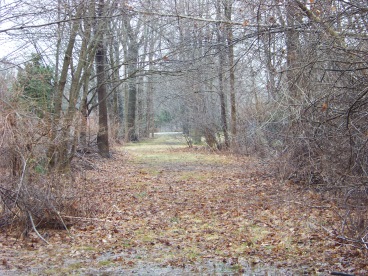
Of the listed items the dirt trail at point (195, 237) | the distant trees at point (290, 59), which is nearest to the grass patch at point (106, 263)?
the dirt trail at point (195, 237)

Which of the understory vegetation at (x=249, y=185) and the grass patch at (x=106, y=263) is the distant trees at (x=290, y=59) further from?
the grass patch at (x=106, y=263)

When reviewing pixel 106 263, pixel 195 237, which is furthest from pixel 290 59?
pixel 106 263

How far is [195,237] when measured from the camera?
24.9ft

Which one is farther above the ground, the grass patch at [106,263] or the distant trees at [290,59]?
the distant trees at [290,59]

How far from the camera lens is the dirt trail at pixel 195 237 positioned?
6160 millimetres

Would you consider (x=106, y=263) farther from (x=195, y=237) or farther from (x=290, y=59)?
(x=290, y=59)

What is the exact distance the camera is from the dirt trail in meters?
6.16

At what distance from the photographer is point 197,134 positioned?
1110 inches

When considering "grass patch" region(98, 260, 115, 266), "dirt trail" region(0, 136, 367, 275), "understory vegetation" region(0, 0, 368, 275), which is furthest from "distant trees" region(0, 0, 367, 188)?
"grass patch" region(98, 260, 115, 266)

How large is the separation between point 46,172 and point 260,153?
28.6 ft

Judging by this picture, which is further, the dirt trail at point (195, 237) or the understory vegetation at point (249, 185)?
the understory vegetation at point (249, 185)

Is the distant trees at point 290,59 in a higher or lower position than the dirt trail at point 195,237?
higher

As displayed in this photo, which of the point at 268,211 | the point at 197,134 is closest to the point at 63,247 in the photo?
the point at 268,211

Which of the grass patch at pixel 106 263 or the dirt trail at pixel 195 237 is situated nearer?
the dirt trail at pixel 195 237
